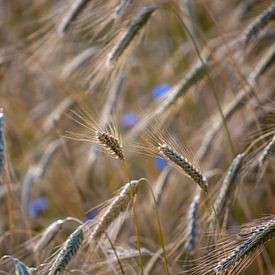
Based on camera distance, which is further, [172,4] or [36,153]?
[36,153]

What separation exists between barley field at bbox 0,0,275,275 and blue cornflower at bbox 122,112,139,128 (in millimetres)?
20

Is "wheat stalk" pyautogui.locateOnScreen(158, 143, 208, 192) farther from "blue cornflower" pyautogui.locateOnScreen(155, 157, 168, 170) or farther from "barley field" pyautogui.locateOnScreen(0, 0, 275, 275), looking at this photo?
"blue cornflower" pyautogui.locateOnScreen(155, 157, 168, 170)

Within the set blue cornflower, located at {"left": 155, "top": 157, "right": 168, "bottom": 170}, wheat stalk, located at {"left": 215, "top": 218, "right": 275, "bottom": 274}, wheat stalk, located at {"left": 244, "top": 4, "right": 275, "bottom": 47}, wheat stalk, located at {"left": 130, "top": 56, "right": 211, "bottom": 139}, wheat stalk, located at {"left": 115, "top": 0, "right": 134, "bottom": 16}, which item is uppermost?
wheat stalk, located at {"left": 115, "top": 0, "right": 134, "bottom": 16}

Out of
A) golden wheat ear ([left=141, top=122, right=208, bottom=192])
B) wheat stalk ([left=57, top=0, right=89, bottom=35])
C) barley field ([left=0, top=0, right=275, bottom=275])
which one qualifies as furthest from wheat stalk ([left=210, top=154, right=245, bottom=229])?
wheat stalk ([left=57, top=0, right=89, bottom=35])

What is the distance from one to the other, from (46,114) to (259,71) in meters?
1.38

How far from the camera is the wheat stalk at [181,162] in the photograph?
1472mm

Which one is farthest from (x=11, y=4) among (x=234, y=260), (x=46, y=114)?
(x=234, y=260)

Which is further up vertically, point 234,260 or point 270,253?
point 234,260

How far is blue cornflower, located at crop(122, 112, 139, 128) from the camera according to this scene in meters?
3.24

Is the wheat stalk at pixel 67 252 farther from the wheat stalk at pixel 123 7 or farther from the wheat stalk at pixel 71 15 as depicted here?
the wheat stalk at pixel 71 15

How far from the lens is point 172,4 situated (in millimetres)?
2227

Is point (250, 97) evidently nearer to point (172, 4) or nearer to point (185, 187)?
point (172, 4)

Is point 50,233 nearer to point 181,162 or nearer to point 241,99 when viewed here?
point 181,162

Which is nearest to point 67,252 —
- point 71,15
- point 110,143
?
point 110,143
